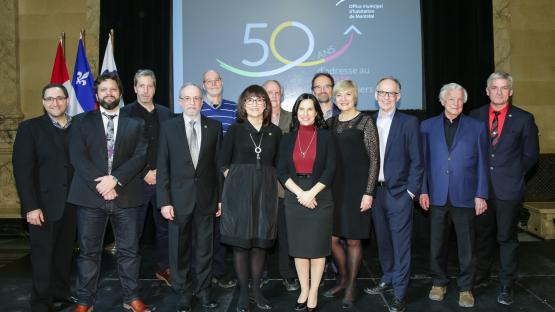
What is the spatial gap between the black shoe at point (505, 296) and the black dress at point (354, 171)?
1.14 metres

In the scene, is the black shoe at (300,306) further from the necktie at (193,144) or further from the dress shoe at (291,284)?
the necktie at (193,144)

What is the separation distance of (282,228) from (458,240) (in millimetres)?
1278

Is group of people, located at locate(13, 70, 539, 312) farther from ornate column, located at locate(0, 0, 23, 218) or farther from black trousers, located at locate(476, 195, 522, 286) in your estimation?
ornate column, located at locate(0, 0, 23, 218)

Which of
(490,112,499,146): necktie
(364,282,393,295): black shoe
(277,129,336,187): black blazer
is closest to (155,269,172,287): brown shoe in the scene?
(277,129,336,187): black blazer

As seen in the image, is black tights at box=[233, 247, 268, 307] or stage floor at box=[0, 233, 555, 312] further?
stage floor at box=[0, 233, 555, 312]

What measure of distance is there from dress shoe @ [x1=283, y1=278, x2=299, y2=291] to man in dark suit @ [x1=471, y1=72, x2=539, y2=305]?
1493 mm

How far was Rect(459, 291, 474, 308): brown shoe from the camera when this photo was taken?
331 centimetres

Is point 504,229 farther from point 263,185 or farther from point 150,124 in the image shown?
point 150,124

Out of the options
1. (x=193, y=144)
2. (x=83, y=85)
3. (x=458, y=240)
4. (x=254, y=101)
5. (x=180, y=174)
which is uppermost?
(x=83, y=85)

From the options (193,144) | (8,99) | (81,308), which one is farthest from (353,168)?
(8,99)

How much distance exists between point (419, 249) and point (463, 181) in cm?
209

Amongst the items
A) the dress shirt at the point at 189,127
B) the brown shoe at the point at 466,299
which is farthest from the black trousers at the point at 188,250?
the brown shoe at the point at 466,299

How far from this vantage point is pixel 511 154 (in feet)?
11.4

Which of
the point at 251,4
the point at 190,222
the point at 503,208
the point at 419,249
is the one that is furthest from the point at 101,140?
the point at 419,249
